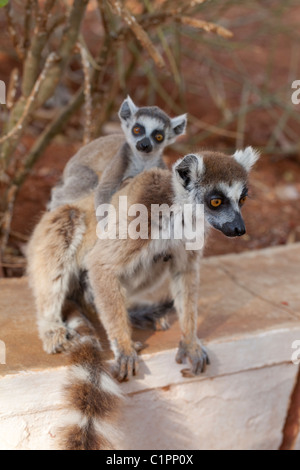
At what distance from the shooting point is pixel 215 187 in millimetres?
2512

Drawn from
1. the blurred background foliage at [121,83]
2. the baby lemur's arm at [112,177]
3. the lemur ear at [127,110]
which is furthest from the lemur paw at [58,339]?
the lemur ear at [127,110]

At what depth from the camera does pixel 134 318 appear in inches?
127

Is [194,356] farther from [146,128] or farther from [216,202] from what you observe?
[146,128]

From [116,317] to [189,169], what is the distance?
805 millimetres

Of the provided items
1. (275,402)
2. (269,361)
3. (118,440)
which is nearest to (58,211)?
(118,440)

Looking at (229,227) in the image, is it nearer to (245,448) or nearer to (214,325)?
(214,325)

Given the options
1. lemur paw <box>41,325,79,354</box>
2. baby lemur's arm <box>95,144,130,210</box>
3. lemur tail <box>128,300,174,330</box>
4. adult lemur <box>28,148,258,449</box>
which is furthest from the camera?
lemur tail <box>128,300,174,330</box>

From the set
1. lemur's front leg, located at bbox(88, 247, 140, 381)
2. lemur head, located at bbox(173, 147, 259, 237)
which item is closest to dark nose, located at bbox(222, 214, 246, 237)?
lemur head, located at bbox(173, 147, 259, 237)

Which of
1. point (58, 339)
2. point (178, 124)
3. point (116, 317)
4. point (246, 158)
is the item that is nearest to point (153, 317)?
point (116, 317)

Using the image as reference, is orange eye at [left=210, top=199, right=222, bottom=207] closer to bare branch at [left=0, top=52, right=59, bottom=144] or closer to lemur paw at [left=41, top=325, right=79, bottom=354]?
lemur paw at [left=41, top=325, right=79, bottom=354]

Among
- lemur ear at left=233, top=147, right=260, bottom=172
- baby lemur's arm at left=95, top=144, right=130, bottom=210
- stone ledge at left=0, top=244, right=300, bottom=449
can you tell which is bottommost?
stone ledge at left=0, top=244, right=300, bottom=449

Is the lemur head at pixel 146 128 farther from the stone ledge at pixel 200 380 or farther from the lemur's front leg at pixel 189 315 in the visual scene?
the stone ledge at pixel 200 380

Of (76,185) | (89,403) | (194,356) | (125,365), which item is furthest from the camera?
(76,185)

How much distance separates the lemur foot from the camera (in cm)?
269
